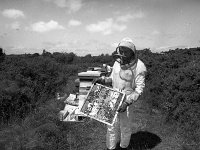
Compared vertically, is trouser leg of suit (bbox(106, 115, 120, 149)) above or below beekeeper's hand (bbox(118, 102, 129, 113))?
below

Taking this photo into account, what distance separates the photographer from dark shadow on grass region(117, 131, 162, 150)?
603 cm

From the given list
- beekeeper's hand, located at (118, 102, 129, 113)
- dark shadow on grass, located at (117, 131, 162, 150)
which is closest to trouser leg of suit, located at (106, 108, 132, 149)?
beekeeper's hand, located at (118, 102, 129, 113)

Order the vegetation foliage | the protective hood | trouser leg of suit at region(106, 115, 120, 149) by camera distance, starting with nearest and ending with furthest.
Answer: the protective hood, trouser leg of suit at region(106, 115, 120, 149), the vegetation foliage

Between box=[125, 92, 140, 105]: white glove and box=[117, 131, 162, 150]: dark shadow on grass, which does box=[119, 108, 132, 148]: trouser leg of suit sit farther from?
box=[117, 131, 162, 150]: dark shadow on grass

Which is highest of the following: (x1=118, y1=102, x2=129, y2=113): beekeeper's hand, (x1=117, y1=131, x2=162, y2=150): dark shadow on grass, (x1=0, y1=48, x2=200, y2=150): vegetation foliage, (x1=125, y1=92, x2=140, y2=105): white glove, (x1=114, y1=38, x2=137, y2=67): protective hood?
(x1=114, y1=38, x2=137, y2=67): protective hood

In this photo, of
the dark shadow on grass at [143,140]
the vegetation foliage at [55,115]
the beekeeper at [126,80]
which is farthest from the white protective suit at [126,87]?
the vegetation foliage at [55,115]

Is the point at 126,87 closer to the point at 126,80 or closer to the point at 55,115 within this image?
the point at 126,80

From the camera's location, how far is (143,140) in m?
6.49

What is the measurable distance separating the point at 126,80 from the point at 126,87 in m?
0.14

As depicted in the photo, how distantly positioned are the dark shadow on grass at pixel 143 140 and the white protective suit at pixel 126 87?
0.72m


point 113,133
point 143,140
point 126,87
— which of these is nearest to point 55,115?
point 143,140

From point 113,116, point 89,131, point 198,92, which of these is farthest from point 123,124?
point 198,92

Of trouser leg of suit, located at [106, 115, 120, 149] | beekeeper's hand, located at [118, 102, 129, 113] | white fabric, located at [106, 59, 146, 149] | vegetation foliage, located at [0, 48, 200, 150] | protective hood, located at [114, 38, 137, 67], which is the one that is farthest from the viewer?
vegetation foliage, located at [0, 48, 200, 150]

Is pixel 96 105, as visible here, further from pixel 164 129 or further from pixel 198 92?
pixel 198 92
